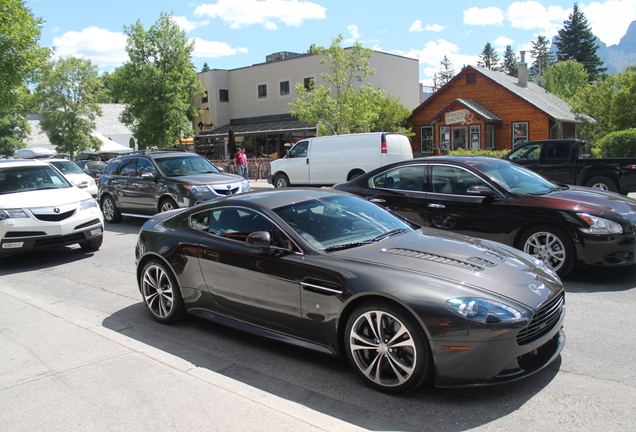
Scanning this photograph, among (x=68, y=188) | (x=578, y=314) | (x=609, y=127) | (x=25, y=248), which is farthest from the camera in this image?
(x=609, y=127)

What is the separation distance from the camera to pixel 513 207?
6.87 m

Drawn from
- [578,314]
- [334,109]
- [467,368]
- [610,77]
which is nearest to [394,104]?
[334,109]

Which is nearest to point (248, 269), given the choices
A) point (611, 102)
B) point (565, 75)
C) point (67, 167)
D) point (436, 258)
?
point (436, 258)

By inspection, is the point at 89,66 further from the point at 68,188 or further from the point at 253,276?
the point at 253,276

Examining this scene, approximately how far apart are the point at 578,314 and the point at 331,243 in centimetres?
280

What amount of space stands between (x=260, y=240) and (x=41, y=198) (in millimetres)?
6233

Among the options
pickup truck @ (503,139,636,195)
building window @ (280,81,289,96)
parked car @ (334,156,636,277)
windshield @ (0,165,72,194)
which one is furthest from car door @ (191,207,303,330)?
building window @ (280,81,289,96)

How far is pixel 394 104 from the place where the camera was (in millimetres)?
32781

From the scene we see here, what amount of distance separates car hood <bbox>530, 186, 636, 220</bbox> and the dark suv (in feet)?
23.9

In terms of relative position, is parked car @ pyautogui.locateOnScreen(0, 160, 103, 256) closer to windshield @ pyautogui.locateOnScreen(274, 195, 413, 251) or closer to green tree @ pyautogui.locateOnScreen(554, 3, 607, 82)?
windshield @ pyautogui.locateOnScreen(274, 195, 413, 251)

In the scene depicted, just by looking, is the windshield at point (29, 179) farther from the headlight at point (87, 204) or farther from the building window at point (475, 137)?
the building window at point (475, 137)

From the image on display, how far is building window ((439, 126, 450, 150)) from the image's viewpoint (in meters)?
32.5

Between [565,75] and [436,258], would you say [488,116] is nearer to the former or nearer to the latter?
[436,258]

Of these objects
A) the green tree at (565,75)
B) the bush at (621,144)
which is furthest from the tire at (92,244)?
the green tree at (565,75)
